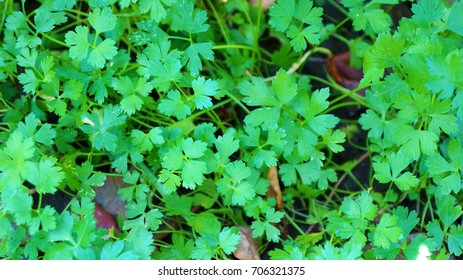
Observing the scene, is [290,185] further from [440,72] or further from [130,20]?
[130,20]

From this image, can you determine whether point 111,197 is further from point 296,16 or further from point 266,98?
point 296,16

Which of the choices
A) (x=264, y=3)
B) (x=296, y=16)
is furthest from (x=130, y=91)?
(x=264, y=3)

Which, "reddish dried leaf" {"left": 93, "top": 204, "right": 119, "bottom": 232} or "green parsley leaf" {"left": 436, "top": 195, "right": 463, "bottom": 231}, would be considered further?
"reddish dried leaf" {"left": 93, "top": 204, "right": 119, "bottom": 232}

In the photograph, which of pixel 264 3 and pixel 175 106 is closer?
pixel 175 106

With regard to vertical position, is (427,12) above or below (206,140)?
above

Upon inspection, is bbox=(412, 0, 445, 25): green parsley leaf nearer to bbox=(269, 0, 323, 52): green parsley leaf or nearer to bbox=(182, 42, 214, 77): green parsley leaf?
bbox=(269, 0, 323, 52): green parsley leaf

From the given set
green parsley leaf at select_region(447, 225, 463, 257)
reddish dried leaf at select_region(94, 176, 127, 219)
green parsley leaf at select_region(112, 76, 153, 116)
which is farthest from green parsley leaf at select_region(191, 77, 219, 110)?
green parsley leaf at select_region(447, 225, 463, 257)

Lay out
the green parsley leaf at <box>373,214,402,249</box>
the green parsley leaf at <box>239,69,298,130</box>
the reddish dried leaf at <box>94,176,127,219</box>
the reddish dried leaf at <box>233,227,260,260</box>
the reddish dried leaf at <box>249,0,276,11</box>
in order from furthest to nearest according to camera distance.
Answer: the reddish dried leaf at <box>249,0,276,11</box>
the reddish dried leaf at <box>94,176,127,219</box>
the reddish dried leaf at <box>233,227,260,260</box>
the green parsley leaf at <box>239,69,298,130</box>
the green parsley leaf at <box>373,214,402,249</box>

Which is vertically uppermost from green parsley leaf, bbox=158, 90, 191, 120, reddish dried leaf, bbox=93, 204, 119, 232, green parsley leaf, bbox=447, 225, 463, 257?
Result: green parsley leaf, bbox=158, 90, 191, 120
